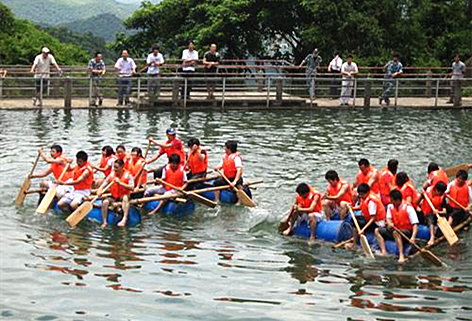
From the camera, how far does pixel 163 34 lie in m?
43.8

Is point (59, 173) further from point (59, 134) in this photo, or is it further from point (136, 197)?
point (59, 134)

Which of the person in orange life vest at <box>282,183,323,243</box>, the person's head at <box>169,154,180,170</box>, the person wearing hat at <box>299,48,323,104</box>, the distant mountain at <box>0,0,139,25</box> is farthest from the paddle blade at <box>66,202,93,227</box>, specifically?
the distant mountain at <box>0,0,139,25</box>

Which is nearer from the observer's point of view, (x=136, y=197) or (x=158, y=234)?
(x=158, y=234)

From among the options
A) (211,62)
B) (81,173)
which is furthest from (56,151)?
(211,62)

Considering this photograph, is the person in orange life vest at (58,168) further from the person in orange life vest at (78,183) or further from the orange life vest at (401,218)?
the orange life vest at (401,218)

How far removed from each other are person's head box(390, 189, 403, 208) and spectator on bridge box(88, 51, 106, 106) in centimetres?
1803

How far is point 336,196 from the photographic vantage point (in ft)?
57.4

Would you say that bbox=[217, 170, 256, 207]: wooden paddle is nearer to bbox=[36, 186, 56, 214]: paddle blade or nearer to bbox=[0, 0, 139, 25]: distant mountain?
bbox=[36, 186, 56, 214]: paddle blade

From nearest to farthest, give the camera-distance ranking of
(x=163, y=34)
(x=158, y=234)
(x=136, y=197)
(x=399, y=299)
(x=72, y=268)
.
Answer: (x=399, y=299) < (x=72, y=268) < (x=158, y=234) < (x=136, y=197) < (x=163, y=34)

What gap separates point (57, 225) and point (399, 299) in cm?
696

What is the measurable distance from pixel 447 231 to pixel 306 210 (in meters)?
2.47

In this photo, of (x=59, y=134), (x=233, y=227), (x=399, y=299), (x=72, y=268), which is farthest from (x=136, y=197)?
(x=59, y=134)

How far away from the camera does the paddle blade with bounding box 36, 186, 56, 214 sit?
18188mm

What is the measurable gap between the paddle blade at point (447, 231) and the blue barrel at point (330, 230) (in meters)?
1.62
